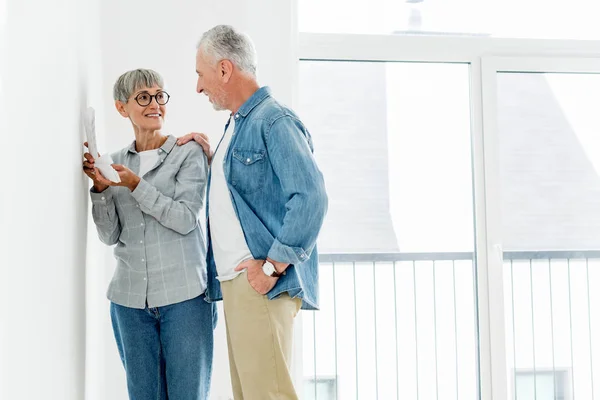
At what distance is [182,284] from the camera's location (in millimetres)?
2014

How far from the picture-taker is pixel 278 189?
1949 millimetres

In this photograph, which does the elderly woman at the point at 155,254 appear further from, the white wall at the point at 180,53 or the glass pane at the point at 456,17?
the glass pane at the point at 456,17

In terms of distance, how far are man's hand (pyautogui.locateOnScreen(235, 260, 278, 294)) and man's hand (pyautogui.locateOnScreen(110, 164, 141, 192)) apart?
41cm

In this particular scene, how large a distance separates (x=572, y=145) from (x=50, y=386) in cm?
262

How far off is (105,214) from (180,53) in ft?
3.25

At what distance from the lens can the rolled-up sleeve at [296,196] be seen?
1828mm

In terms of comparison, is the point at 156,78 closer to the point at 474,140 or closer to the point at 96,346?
the point at 96,346

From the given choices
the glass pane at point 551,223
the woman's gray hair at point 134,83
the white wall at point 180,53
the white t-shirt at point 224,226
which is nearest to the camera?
the white t-shirt at point 224,226

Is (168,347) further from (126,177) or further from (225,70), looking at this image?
(225,70)

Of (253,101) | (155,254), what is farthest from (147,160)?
(253,101)

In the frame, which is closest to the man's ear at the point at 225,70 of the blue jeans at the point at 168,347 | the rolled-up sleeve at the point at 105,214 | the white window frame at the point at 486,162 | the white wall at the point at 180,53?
the rolled-up sleeve at the point at 105,214

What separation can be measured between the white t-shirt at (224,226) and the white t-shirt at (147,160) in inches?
7.7

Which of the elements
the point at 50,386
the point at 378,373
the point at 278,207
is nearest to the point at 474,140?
the point at 378,373

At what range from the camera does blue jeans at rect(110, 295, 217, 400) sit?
2.01 meters
